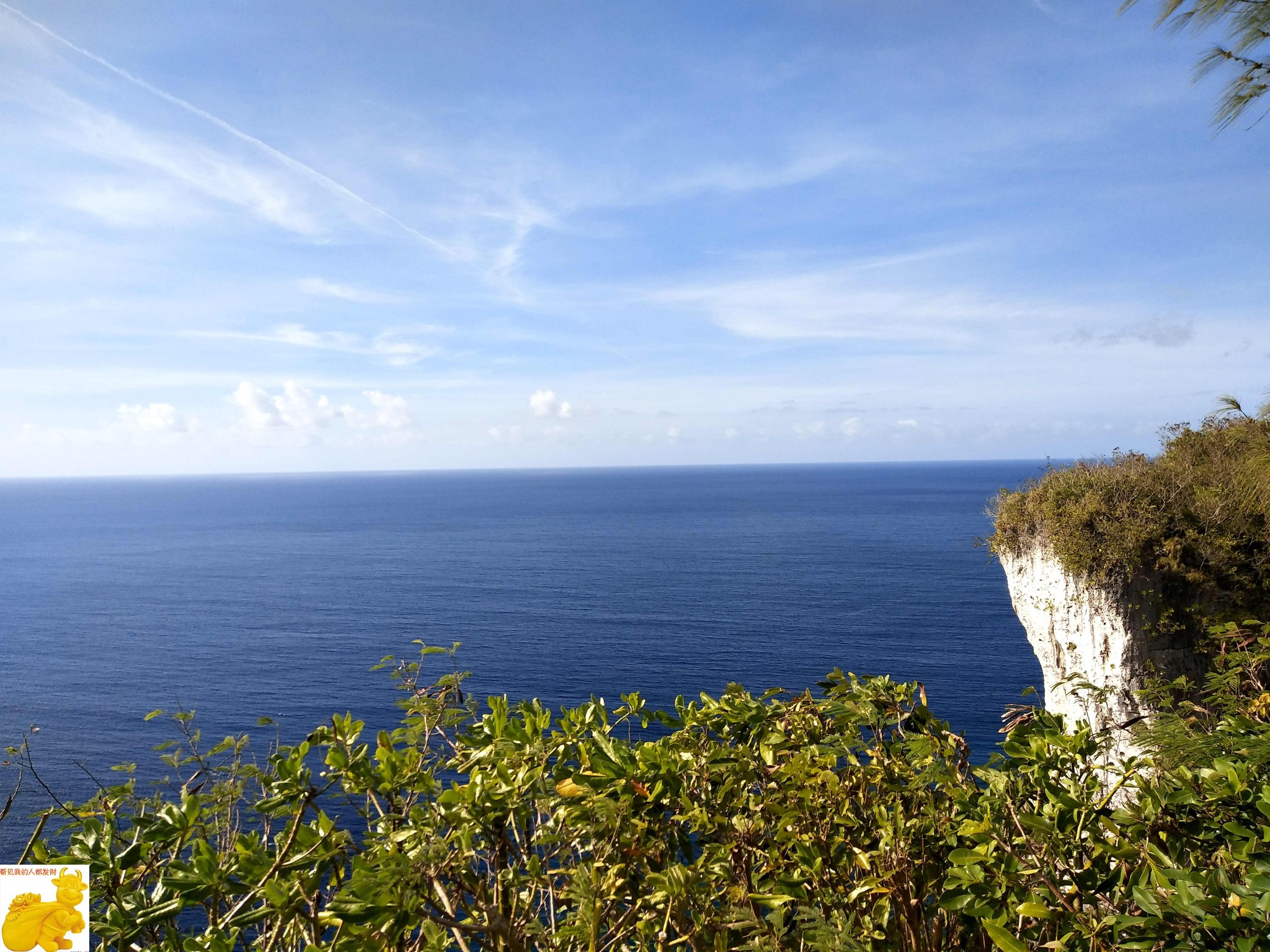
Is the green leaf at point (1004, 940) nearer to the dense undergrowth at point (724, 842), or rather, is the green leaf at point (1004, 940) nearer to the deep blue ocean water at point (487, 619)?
the dense undergrowth at point (724, 842)

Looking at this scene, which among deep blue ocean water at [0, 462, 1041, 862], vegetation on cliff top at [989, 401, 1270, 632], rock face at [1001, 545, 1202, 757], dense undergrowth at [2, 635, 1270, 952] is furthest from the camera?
deep blue ocean water at [0, 462, 1041, 862]

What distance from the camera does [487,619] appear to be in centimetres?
5806

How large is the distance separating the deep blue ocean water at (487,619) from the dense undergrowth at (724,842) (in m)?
30.3

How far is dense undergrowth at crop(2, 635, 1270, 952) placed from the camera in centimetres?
179

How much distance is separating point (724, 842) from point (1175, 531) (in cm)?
1747

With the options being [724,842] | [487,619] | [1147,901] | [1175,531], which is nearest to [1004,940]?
[1147,901]

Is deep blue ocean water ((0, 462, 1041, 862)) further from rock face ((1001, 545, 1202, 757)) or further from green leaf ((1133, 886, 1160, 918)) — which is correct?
green leaf ((1133, 886, 1160, 918))

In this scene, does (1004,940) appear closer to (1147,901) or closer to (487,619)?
(1147,901)

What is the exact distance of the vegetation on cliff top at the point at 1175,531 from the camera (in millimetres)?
15453

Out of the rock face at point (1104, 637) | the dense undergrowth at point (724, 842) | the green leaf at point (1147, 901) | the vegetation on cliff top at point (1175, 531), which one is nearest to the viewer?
the green leaf at point (1147, 901)

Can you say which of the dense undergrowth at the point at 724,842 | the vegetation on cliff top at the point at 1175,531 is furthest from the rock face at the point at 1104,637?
the dense undergrowth at the point at 724,842

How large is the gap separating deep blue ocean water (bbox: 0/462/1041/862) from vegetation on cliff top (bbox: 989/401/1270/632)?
14942 mm

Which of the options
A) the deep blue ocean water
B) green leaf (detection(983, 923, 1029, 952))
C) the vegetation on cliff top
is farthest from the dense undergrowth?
the deep blue ocean water

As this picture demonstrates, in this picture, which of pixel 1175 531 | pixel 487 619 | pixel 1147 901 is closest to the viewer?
pixel 1147 901
